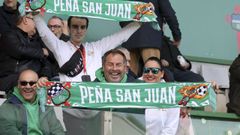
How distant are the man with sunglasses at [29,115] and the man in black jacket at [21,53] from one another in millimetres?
940

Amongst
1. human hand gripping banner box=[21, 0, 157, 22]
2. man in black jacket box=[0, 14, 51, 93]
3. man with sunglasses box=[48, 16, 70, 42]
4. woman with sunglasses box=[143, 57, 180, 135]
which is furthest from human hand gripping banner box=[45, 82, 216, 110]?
man with sunglasses box=[48, 16, 70, 42]

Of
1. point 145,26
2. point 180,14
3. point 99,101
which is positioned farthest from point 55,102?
point 180,14

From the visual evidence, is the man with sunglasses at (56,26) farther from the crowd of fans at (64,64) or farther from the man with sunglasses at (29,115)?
the man with sunglasses at (29,115)

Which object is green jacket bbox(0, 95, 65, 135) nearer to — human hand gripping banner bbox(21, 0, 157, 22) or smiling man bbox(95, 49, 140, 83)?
smiling man bbox(95, 49, 140, 83)

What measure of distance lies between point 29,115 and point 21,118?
0.08 meters

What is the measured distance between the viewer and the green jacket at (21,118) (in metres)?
7.62

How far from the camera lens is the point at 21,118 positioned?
25.1ft

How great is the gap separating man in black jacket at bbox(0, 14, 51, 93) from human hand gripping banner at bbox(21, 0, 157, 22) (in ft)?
1.87

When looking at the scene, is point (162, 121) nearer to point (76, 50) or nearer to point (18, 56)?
point (76, 50)

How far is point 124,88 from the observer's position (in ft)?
25.6

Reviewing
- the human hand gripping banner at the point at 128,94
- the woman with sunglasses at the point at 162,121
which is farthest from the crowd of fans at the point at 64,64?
the human hand gripping banner at the point at 128,94

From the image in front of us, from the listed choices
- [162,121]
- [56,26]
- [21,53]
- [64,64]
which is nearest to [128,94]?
[162,121]

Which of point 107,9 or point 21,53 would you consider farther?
point 21,53

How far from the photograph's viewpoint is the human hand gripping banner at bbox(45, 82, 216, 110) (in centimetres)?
767
